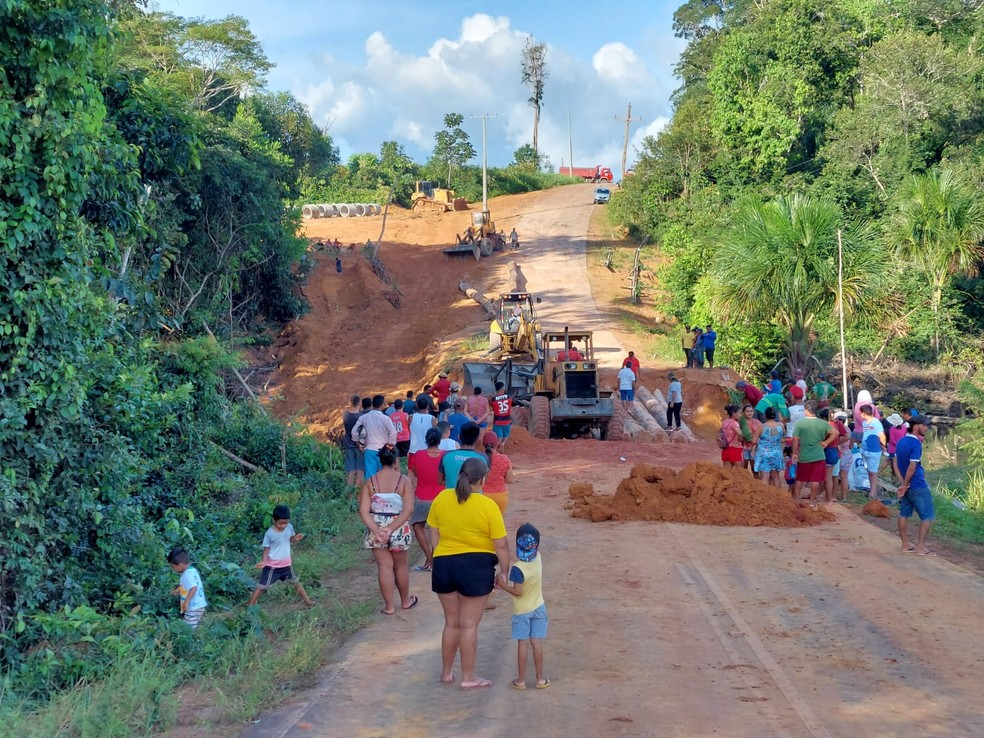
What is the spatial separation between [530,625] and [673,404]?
1658cm

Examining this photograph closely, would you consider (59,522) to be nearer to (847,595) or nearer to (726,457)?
(847,595)

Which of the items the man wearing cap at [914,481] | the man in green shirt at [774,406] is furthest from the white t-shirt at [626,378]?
the man wearing cap at [914,481]

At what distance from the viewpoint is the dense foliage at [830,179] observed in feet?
87.2

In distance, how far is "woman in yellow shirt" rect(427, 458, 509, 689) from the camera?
6.73m

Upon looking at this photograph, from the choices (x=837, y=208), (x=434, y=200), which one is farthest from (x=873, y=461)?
(x=434, y=200)

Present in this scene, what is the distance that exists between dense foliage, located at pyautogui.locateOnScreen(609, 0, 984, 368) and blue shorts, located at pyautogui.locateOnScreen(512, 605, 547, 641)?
2104 cm

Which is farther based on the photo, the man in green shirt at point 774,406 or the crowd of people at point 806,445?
the man in green shirt at point 774,406

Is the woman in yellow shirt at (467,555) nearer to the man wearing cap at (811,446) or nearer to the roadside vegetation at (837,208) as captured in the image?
the man wearing cap at (811,446)

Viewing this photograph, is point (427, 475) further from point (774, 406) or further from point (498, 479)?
point (774, 406)

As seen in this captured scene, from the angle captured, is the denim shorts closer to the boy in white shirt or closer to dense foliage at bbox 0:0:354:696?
dense foliage at bbox 0:0:354:696

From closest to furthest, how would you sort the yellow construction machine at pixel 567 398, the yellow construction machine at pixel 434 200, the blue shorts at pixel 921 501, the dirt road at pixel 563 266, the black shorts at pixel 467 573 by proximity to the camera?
the black shorts at pixel 467 573, the blue shorts at pixel 921 501, the yellow construction machine at pixel 567 398, the dirt road at pixel 563 266, the yellow construction machine at pixel 434 200

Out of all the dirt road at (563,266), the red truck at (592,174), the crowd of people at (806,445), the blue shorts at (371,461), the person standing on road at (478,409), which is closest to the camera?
the blue shorts at (371,461)

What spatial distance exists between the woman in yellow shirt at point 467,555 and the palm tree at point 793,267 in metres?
21.0

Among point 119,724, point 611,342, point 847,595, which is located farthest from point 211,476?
point 611,342
